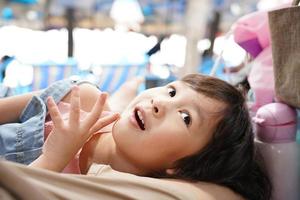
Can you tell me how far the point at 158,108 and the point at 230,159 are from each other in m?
0.16

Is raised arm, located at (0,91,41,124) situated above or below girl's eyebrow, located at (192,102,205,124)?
below

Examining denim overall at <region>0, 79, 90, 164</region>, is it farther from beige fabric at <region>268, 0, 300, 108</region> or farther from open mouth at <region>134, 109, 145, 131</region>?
beige fabric at <region>268, 0, 300, 108</region>

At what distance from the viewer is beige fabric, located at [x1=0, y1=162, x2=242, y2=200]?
454mm

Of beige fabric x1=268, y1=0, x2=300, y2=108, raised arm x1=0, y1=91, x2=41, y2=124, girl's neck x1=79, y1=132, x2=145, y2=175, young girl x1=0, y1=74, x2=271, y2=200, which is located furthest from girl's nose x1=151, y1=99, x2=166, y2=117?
raised arm x1=0, y1=91, x2=41, y2=124

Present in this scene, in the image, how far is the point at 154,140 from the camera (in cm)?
75

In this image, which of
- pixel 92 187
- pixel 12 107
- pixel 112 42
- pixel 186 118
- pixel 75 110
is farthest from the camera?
pixel 112 42

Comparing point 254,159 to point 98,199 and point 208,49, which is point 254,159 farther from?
point 208,49

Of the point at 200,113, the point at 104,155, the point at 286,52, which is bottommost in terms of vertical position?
the point at 104,155

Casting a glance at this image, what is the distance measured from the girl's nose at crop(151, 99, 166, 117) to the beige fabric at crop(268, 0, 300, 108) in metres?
0.22

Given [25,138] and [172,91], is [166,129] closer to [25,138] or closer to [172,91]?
[172,91]

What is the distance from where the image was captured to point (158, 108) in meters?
0.77

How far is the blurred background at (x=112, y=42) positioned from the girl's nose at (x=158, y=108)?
39 cm

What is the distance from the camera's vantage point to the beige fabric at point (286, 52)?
74cm

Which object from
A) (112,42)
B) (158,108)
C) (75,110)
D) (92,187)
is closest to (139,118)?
(158,108)
